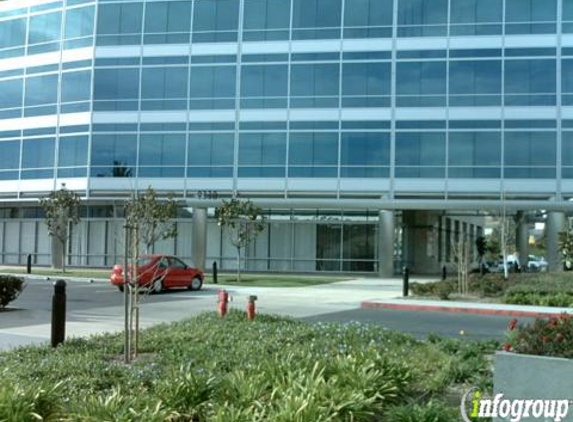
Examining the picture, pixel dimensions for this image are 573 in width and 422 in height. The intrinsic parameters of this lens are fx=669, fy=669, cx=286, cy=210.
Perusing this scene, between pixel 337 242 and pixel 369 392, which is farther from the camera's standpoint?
pixel 337 242

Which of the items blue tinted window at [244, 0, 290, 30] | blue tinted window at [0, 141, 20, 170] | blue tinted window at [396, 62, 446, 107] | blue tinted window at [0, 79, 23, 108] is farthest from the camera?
blue tinted window at [0, 79, 23, 108]

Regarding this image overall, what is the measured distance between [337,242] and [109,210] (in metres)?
14.8

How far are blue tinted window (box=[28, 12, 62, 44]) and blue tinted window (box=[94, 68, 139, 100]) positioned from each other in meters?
4.90

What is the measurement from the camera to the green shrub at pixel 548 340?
609 centimetres

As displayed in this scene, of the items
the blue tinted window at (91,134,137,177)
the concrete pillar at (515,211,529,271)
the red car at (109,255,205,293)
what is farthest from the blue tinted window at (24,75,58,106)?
the concrete pillar at (515,211,529,271)

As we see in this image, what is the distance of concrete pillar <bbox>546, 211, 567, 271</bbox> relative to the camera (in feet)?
118

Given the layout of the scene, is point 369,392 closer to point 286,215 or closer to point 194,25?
point 286,215

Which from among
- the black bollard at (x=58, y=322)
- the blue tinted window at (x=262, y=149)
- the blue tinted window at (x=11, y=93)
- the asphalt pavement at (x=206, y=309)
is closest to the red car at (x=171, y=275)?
the asphalt pavement at (x=206, y=309)

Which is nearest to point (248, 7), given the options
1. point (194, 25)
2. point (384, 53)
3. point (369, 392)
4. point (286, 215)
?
point (194, 25)

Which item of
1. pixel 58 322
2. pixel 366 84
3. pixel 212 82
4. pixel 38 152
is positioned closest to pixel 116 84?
pixel 212 82

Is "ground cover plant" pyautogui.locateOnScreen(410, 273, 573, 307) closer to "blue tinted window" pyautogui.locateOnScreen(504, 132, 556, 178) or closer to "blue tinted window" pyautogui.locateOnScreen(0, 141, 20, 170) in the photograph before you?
"blue tinted window" pyautogui.locateOnScreen(504, 132, 556, 178)

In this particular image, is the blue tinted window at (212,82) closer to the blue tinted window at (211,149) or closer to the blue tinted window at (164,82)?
the blue tinted window at (164,82)

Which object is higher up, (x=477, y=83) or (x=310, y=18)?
(x=310, y=18)

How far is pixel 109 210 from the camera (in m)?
42.9
